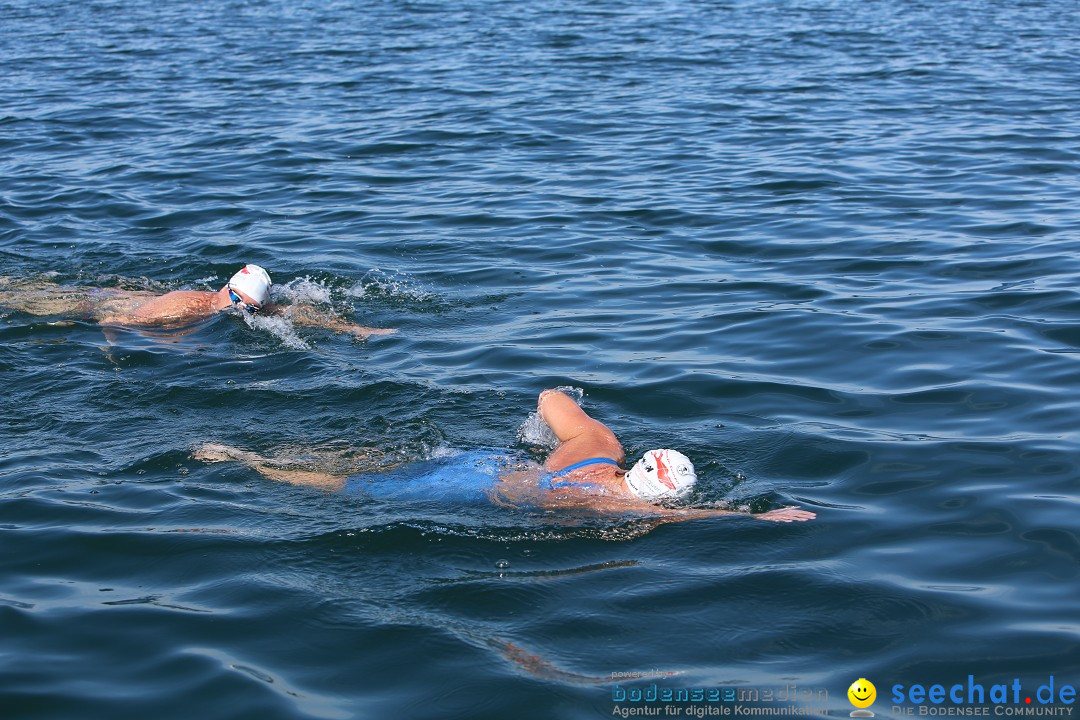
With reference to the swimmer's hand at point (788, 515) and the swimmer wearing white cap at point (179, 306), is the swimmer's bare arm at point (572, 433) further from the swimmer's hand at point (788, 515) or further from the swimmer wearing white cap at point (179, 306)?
the swimmer wearing white cap at point (179, 306)

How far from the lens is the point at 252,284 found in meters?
9.92

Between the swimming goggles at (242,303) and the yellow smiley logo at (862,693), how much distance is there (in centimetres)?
662

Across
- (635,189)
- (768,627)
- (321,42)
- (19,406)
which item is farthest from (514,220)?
(321,42)

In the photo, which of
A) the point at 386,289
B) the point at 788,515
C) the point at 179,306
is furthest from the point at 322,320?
the point at 788,515

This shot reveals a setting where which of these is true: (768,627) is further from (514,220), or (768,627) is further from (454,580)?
(514,220)

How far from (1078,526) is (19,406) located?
7.30m

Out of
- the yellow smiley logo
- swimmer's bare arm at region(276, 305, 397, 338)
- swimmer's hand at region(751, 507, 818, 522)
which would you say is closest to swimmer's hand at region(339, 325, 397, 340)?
swimmer's bare arm at region(276, 305, 397, 338)

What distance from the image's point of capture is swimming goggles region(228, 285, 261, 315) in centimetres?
988

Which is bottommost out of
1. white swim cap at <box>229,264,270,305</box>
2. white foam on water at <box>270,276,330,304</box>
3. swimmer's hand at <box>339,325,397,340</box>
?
swimmer's hand at <box>339,325,397,340</box>

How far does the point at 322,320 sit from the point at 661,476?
4.48m

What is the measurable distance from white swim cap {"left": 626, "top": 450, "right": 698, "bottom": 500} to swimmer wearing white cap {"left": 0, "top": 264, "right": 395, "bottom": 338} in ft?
12.4

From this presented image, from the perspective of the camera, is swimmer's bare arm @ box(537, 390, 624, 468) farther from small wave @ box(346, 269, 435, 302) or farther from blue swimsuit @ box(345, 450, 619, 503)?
small wave @ box(346, 269, 435, 302)

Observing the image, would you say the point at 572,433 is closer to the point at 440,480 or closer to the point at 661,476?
the point at 661,476

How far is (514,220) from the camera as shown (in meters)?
12.8
